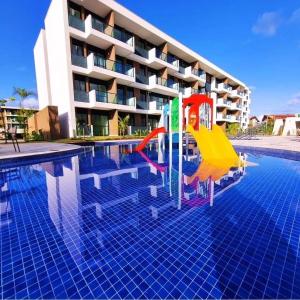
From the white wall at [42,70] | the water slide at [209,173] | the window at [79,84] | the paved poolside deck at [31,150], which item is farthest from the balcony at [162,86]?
the water slide at [209,173]

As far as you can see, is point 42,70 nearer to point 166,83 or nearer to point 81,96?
point 81,96

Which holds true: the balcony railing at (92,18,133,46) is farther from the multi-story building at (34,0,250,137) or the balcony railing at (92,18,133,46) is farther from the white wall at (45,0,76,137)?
the white wall at (45,0,76,137)

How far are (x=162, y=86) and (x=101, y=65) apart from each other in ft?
26.1

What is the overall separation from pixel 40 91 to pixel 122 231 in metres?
24.0

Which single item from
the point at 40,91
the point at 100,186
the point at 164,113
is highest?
the point at 40,91

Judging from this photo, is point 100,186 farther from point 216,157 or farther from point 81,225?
point 216,157

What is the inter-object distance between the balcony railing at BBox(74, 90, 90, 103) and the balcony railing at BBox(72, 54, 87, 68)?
7.68ft

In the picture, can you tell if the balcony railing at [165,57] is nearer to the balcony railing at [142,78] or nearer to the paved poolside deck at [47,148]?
the balcony railing at [142,78]

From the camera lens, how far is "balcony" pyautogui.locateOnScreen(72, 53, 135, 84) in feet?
51.8

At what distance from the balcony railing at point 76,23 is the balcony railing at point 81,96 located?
17.7 ft

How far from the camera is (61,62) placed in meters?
15.7

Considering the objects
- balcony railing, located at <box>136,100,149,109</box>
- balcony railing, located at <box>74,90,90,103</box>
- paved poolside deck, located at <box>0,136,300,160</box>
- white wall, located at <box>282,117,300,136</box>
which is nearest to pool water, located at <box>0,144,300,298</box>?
paved poolside deck, located at <box>0,136,300,160</box>

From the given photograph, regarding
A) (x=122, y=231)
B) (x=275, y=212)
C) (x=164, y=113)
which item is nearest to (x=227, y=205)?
(x=275, y=212)

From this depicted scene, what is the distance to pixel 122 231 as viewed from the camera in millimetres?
2730
